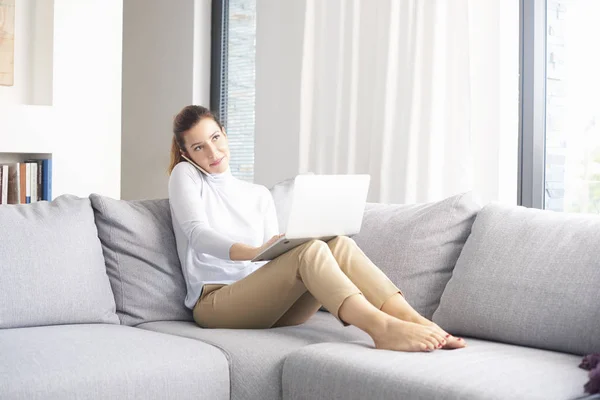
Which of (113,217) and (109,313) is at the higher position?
(113,217)

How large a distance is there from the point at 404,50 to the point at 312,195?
2014mm

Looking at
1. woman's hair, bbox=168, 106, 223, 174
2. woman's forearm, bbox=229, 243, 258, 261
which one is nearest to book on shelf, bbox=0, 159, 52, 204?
woman's hair, bbox=168, 106, 223, 174

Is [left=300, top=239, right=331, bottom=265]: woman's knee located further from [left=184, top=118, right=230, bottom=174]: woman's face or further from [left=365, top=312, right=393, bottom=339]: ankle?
[left=184, top=118, right=230, bottom=174]: woman's face

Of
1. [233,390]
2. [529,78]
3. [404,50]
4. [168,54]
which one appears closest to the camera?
[233,390]

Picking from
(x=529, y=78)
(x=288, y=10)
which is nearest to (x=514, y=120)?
(x=529, y=78)

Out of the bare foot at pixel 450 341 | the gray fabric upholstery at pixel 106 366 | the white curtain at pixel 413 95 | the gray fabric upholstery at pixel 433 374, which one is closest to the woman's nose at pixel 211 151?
the gray fabric upholstery at pixel 106 366

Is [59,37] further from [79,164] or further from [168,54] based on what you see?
[168,54]

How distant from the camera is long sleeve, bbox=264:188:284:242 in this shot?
293 cm

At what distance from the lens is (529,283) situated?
2326 mm

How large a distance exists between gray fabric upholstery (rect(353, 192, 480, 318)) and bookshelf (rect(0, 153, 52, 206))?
1981 mm

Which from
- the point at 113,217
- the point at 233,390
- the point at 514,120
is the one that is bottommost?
the point at 233,390

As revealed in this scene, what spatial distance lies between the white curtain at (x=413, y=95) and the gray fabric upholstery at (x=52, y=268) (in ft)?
5.97

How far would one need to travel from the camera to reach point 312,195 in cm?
229

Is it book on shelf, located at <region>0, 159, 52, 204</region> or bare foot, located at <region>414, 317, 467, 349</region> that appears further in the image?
book on shelf, located at <region>0, 159, 52, 204</region>
